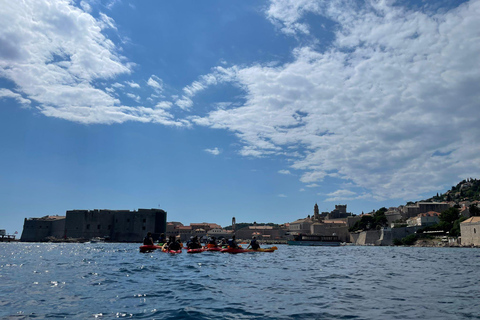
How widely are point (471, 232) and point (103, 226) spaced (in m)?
113

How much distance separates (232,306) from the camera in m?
8.98

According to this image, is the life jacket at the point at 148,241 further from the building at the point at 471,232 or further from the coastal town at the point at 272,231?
the coastal town at the point at 272,231

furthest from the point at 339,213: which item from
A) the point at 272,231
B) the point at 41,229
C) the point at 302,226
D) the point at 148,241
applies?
the point at 148,241

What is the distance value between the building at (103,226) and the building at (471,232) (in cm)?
9119

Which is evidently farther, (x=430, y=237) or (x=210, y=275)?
(x=430, y=237)

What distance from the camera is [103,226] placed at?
132250mm

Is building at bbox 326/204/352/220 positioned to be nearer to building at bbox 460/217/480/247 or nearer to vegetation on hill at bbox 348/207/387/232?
vegetation on hill at bbox 348/207/387/232

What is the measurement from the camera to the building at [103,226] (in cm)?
12875

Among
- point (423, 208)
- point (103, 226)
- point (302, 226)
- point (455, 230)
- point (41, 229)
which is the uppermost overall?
point (423, 208)

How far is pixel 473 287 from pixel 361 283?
3.81 meters

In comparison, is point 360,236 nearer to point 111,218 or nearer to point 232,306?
point 111,218

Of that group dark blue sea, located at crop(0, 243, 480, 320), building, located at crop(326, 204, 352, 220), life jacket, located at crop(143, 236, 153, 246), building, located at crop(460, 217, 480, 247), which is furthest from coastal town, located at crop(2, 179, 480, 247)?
dark blue sea, located at crop(0, 243, 480, 320)

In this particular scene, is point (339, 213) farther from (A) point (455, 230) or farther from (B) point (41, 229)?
(B) point (41, 229)

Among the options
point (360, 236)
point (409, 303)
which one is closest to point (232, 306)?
point (409, 303)
